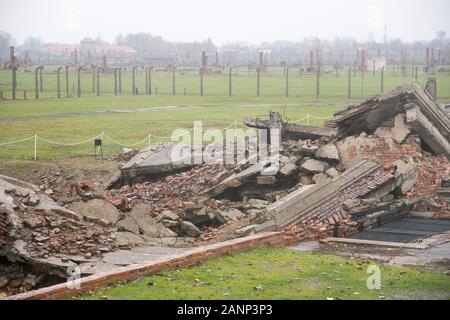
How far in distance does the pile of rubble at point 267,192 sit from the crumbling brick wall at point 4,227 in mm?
19

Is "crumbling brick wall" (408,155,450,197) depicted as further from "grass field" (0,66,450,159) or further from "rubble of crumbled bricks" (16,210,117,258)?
"grass field" (0,66,450,159)

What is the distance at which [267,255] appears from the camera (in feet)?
43.1

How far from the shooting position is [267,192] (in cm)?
1767

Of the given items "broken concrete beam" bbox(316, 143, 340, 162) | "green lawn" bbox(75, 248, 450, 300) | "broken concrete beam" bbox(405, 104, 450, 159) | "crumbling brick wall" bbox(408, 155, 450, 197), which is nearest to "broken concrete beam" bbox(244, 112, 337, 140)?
"broken concrete beam" bbox(316, 143, 340, 162)

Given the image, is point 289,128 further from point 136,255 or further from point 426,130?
point 136,255

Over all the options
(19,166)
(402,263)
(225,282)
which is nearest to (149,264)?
(225,282)

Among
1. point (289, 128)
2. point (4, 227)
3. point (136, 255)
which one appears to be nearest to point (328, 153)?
point (289, 128)

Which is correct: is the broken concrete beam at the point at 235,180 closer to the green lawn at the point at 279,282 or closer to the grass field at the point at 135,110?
the green lawn at the point at 279,282

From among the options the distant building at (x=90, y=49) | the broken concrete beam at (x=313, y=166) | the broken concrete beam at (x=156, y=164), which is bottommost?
the broken concrete beam at (x=156, y=164)

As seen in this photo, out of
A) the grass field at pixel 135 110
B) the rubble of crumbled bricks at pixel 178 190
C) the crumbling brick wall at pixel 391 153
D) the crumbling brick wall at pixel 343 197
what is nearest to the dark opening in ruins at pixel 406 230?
the crumbling brick wall at pixel 343 197

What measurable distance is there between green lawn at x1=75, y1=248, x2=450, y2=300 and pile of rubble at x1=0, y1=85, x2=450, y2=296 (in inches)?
73.3

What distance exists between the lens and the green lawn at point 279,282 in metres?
10.5

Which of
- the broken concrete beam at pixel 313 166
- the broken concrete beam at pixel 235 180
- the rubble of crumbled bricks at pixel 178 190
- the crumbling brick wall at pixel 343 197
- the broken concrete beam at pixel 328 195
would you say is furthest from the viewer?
the broken concrete beam at pixel 235 180
